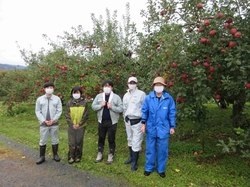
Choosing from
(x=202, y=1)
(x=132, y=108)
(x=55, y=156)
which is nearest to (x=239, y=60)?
(x=202, y=1)

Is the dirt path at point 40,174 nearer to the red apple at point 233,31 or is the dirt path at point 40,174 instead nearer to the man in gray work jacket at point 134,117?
the man in gray work jacket at point 134,117

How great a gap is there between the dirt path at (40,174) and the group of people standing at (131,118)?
0.92 feet

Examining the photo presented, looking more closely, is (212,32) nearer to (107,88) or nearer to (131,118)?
(131,118)

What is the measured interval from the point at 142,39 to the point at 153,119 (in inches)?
75.3

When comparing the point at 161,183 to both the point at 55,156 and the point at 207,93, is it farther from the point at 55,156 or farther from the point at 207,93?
the point at 55,156

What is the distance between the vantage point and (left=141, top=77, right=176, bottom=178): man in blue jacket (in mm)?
3698

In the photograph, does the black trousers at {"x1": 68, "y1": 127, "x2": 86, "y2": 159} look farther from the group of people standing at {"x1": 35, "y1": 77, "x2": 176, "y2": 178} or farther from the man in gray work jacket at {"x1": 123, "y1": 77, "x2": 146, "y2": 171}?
the man in gray work jacket at {"x1": 123, "y1": 77, "x2": 146, "y2": 171}

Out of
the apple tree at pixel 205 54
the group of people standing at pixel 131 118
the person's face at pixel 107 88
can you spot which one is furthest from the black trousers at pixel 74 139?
the apple tree at pixel 205 54

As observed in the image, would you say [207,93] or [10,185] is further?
[10,185]

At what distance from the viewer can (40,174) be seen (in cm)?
411

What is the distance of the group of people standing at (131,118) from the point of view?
373 centimetres

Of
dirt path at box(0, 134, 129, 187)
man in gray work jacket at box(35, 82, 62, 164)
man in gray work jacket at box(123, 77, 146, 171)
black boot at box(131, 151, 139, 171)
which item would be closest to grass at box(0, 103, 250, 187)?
black boot at box(131, 151, 139, 171)

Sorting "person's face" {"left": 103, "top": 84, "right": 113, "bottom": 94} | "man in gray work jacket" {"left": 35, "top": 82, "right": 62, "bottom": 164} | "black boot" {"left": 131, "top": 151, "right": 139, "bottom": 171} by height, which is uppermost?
"person's face" {"left": 103, "top": 84, "right": 113, "bottom": 94}

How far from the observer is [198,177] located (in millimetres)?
3924
